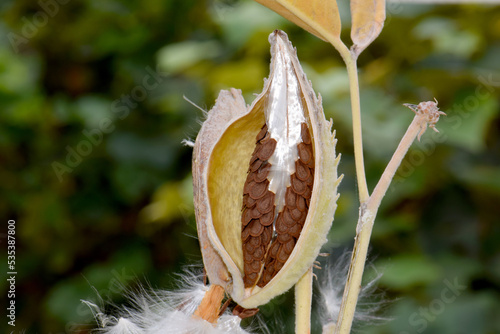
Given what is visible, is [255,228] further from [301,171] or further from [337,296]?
[337,296]

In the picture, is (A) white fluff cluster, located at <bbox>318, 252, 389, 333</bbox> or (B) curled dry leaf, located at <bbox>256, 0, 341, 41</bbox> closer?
(B) curled dry leaf, located at <bbox>256, 0, 341, 41</bbox>

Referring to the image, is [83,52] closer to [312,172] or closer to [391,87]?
[391,87]

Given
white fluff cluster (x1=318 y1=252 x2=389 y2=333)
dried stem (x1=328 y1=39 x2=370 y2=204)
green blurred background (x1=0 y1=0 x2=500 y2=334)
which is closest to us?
dried stem (x1=328 y1=39 x2=370 y2=204)

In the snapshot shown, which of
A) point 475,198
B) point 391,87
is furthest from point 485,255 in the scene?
point 391,87

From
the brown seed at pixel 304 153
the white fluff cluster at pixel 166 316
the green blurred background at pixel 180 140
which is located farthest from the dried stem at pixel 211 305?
the green blurred background at pixel 180 140

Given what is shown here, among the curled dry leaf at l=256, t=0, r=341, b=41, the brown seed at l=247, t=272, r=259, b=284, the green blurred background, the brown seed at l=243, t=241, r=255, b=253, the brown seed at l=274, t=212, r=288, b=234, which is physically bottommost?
the green blurred background

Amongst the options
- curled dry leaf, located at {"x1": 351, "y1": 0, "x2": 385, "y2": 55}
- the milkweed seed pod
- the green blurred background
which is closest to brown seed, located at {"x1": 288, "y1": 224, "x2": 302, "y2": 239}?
the milkweed seed pod

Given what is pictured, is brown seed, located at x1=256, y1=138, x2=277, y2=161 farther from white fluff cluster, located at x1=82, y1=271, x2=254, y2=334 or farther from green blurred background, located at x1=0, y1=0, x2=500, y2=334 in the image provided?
green blurred background, located at x1=0, y1=0, x2=500, y2=334

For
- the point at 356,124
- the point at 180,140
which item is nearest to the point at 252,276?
the point at 356,124
